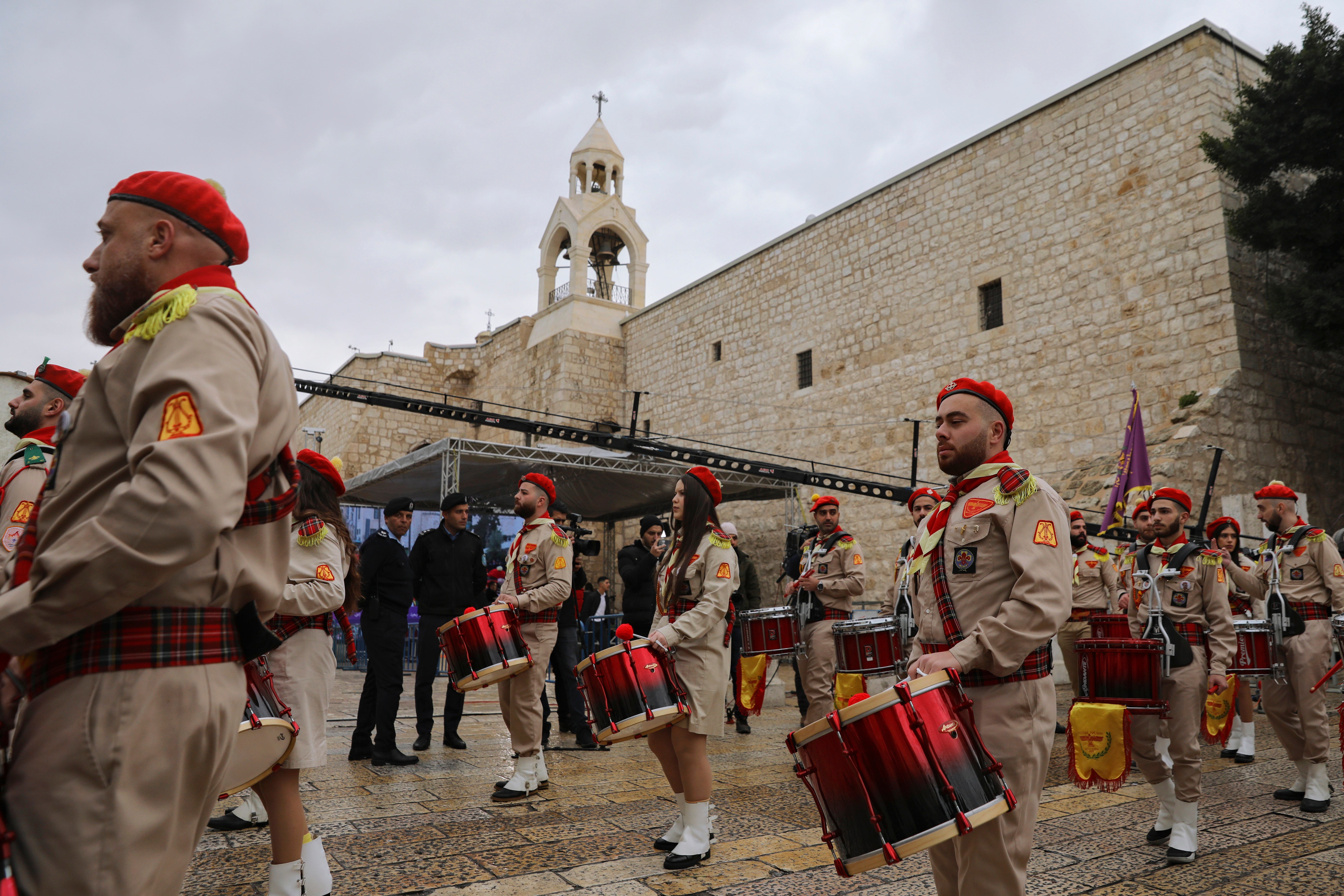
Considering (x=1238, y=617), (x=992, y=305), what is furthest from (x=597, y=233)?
(x=1238, y=617)

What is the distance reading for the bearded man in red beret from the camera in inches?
50.4

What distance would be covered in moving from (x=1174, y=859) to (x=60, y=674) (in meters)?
4.24

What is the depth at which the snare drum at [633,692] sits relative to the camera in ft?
12.3

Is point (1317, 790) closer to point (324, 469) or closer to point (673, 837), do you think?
point (673, 837)

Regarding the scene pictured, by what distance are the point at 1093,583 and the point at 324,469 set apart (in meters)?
6.27

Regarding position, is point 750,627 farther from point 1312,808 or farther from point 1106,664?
point 1312,808

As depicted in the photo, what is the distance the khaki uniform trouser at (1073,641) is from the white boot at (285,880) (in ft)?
21.7

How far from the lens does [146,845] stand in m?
1.34

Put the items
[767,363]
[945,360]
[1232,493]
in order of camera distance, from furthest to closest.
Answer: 1. [767,363]
2. [945,360]
3. [1232,493]

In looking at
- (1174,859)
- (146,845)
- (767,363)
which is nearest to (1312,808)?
(1174,859)

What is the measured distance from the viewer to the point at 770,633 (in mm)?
6402

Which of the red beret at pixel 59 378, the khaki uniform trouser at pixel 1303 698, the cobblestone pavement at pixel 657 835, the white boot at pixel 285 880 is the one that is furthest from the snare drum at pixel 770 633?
the red beret at pixel 59 378

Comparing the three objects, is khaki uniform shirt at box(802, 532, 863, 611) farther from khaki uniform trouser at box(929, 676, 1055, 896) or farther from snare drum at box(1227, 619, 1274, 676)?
khaki uniform trouser at box(929, 676, 1055, 896)

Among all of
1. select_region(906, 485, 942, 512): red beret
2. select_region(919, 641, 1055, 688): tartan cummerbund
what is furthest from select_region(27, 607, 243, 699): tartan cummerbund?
select_region(906, 485, 942, 512): red beret
